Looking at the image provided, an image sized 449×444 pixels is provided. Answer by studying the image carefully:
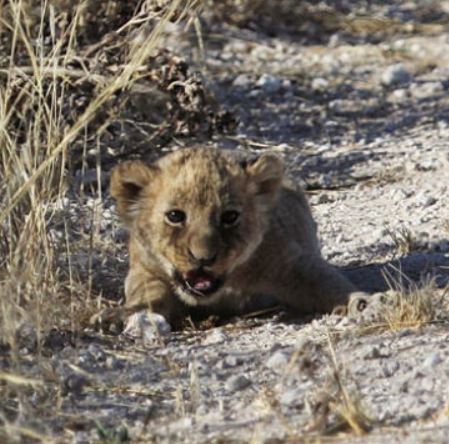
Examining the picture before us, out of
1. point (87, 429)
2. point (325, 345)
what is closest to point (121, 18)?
point (325, 345)

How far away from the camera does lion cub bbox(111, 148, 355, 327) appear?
6.30m

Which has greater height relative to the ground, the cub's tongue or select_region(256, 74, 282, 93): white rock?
select_region(256, 74, 282, 93): white rock

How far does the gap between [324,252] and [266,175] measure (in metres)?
1.22

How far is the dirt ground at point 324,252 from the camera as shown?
493 cm

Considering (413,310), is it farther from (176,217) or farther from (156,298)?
(156,298)

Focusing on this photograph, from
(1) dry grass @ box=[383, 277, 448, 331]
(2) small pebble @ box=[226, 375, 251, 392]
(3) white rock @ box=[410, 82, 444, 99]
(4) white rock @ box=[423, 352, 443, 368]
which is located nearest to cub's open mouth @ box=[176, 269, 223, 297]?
(1) dry grass @ box=[383, 277, 448, 331]

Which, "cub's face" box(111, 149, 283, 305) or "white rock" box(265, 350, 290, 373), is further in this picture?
"cub's face" box(111, 149, 283, 305)

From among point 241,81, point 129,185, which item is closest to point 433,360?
point 129,185

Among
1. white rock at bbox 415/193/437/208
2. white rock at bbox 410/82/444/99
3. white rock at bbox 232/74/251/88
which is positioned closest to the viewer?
white rock at bbox 415/193/437/208

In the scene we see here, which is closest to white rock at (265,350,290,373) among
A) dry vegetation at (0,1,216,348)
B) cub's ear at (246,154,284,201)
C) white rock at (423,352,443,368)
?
white rock at (423,352,443,368)

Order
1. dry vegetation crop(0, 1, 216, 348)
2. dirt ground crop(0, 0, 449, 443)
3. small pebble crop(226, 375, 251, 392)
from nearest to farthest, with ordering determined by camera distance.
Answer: dirt ground crop(0, 0, 449, 443), small pebble crop(226, 375, 251, 392), dry vegetation crop(0, 1, 216, 348)

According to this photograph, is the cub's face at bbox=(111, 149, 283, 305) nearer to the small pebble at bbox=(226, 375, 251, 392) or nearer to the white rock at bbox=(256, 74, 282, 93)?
the small pebble at bbox=(226, 375, 251, 392)

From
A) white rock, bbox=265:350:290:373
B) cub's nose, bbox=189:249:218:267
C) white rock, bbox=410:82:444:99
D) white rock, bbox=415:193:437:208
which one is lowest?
white rock, bbox=265:350:290:373

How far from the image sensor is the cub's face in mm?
6258
